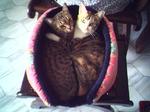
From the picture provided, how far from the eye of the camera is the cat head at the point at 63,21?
3.13 ft

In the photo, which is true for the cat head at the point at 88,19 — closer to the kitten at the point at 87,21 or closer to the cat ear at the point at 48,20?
the kitten at the point at 87,21

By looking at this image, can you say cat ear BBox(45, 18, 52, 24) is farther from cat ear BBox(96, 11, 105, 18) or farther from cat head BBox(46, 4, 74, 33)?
cat ear BBox(96, 11, 105, 18)

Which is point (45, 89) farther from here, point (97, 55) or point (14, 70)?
point (14, 70)

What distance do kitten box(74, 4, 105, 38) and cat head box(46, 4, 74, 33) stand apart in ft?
0.14

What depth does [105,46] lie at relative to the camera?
96 centimetres

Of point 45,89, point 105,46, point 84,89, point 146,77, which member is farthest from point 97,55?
point 146,77

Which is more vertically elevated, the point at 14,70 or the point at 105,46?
the point at 105,46

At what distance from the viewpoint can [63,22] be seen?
949mm

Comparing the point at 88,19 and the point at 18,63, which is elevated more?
the point at 88,19

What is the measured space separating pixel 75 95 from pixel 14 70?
2.10ft

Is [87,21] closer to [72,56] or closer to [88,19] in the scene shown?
[88,19]

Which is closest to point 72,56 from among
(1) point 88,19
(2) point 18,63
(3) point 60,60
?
(3) point 60,60

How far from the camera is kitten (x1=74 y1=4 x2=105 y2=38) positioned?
94 cm

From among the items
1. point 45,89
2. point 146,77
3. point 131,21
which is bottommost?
point 146,77
